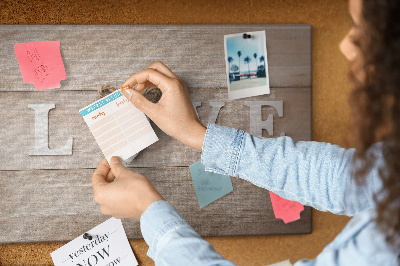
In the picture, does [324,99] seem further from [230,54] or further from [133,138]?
[133,138]

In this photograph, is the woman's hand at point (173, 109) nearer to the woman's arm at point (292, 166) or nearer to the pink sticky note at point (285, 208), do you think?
the woman's arm at point (292, 166)

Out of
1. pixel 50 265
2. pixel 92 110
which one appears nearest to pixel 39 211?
pixel 50 265

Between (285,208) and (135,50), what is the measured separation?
0.55 metres

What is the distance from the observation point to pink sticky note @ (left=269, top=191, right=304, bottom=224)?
2.74 feet

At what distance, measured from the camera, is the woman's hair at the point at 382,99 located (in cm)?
36

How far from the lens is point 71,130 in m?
0.79

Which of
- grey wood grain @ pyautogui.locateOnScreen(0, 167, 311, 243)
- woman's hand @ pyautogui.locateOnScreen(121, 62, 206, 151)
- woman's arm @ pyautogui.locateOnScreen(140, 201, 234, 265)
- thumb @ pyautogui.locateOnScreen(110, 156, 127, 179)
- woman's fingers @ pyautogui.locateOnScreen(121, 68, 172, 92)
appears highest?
woman's fingers @ pyautogui.locateOnScreen(121, 68, 172, 92)

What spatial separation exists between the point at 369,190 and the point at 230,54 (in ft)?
1.45

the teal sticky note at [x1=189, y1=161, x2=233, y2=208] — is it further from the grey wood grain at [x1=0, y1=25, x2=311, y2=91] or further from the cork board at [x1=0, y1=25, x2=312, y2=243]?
the grey wood grain at [x1=0, y1=25, x2=311, y2=91]

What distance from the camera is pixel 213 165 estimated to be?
2.11 ft

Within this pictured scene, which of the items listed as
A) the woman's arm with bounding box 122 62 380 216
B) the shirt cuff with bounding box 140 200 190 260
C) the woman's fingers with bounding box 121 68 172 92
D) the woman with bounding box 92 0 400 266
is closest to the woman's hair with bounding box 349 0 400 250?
the woman with bounding box 92 0 400 266

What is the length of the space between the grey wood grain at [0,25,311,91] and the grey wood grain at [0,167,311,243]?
0.73ft

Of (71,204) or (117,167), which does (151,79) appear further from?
(71,204)

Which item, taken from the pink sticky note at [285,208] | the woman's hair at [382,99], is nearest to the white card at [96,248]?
the pink sticky note at [285,208]
